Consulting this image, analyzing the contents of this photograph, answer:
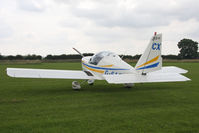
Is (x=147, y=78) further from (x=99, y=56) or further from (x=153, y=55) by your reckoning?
(x=99, y=56)

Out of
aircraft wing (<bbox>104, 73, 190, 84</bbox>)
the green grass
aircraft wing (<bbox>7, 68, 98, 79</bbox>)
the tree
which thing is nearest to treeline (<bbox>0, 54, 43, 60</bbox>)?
the tree

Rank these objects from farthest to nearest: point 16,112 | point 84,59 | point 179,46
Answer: point 179,46, point 84,59, point 16,112

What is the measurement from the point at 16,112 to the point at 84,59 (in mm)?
6327

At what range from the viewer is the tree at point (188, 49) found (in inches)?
3108

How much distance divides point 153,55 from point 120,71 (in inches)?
69.6

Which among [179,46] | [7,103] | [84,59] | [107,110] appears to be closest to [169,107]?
[107,110]

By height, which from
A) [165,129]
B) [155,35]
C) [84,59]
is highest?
[155,35]

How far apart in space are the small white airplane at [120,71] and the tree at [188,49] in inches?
2912

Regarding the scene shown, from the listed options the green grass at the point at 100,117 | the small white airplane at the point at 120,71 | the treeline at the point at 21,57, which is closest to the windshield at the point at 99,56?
the small white airplane at the point at 120,71

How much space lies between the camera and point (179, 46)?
81438 mm

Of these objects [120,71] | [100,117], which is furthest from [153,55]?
[100,117]

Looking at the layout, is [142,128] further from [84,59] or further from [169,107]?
[84,59]

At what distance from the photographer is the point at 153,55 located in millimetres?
7668

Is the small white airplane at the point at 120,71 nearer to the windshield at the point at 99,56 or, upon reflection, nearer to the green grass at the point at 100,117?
the windshield at the point at 99,56
